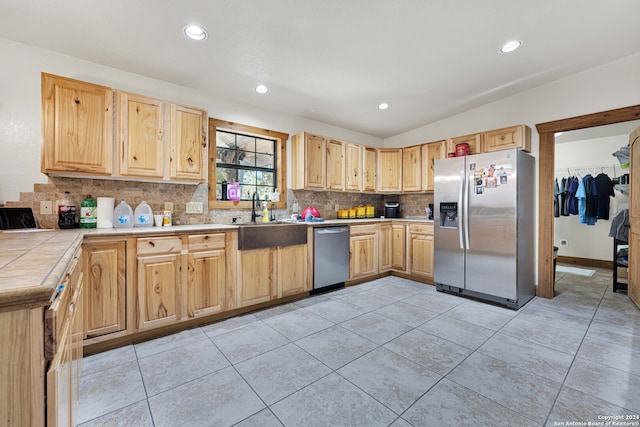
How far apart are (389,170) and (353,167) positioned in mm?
723

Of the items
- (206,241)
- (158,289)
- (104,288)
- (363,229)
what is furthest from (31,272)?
(363,229)

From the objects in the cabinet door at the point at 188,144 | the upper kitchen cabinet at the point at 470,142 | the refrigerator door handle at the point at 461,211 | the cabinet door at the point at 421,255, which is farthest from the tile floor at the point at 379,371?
the upper kitchen cabinet at the point at 470,142

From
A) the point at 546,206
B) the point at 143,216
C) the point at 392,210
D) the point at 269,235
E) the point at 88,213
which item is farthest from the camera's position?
the point at 392,210

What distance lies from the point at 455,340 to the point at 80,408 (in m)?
2.57

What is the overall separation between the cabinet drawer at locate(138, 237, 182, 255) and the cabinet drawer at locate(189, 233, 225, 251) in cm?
11

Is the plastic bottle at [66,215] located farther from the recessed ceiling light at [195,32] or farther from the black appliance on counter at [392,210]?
the black appliance on counter at [392,210]

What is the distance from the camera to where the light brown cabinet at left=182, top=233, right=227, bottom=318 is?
2.49 m

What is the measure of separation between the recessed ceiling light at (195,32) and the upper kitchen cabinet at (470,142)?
3.38m

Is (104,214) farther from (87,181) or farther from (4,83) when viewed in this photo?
(4,83)

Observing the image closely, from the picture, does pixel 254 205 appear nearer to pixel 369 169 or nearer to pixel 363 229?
pixel 363 229

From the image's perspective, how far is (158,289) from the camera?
233cm

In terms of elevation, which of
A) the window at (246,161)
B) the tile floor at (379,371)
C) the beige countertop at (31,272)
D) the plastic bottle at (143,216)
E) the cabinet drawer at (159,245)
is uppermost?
the window at (246,161)

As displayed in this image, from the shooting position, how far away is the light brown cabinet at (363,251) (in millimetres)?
3828

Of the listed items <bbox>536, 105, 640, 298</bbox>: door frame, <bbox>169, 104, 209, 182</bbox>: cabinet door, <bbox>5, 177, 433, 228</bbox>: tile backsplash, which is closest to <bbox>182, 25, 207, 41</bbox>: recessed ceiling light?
<bbox>169, 104, 209, 182</bbox>: cabinet door
